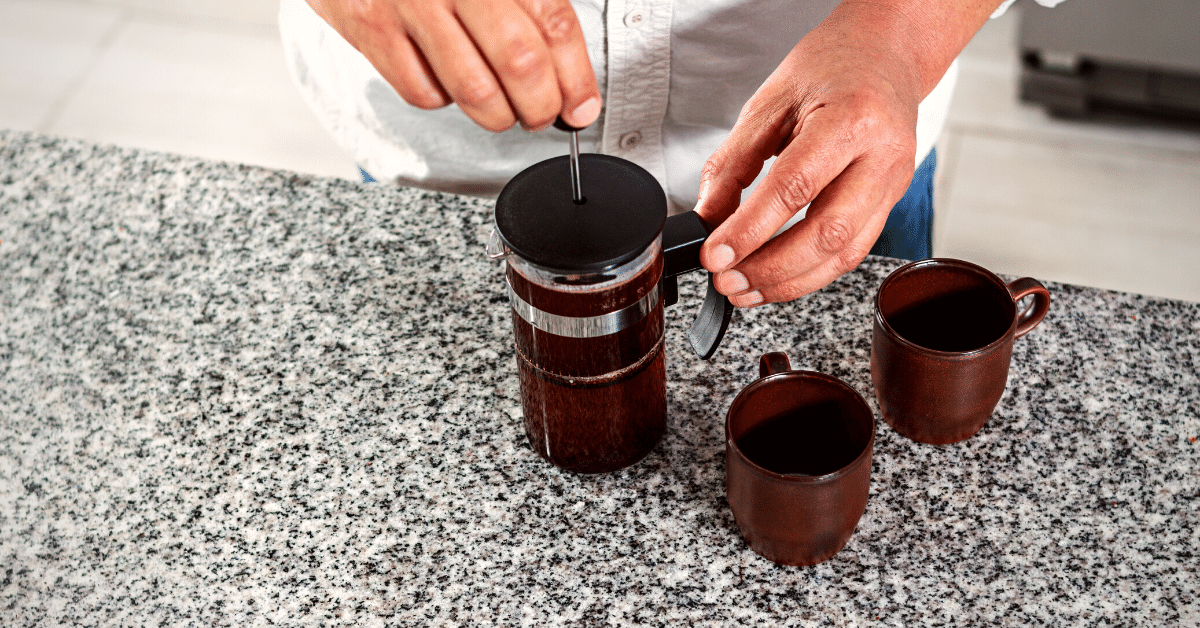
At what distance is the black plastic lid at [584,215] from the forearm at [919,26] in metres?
0.30

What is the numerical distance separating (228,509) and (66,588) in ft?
0.39

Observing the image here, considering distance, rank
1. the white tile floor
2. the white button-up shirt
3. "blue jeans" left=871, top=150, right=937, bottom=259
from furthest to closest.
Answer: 1. the white tile floor
2. "blue jeans" left=871, top=150, right=937, bottom=259
3. the white button-up shirt

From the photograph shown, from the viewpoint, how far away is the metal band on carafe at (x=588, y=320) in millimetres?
666

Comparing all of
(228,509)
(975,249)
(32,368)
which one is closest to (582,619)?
(228,509)

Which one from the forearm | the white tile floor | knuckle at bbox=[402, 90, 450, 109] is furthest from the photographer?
the white tile floor

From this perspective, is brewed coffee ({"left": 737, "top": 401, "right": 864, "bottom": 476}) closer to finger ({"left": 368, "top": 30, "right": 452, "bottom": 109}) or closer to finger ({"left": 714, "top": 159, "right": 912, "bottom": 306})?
finger ({"left": 714, "top": 159, "right": 912, "bottom": 306})

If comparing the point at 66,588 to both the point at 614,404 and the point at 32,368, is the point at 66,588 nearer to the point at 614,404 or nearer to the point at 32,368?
the point at 32,368

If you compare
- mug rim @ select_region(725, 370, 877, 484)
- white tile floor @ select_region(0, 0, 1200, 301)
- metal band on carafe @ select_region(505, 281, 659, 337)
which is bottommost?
white tile floor @ select_region(0, 0, 1200, 301)

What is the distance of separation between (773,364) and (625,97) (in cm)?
41

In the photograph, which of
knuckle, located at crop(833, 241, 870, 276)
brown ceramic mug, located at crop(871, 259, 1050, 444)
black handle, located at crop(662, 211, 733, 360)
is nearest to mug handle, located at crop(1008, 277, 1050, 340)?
brown ceramic mug, located at crop(871, 259, 1050, 444)

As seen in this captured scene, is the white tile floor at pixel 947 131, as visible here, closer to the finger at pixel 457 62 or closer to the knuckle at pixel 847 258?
the knuckle at pixel 847 258

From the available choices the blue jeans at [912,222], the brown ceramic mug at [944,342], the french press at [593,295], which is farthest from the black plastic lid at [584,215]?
the blue jeans at [912,222]

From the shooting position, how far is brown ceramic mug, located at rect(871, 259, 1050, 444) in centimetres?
72

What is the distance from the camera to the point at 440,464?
2.62 ft
